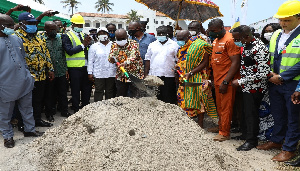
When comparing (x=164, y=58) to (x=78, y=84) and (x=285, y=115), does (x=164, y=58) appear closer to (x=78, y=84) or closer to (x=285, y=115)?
(x=78, y=84)

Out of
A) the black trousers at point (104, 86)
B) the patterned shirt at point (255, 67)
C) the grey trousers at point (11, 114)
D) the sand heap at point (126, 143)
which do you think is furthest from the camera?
the black trousers at point (104, 86)

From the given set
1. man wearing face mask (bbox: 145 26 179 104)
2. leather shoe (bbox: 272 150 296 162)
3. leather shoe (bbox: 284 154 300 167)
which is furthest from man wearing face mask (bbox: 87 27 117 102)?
leather shoe (bbox: 284 154 300 167)

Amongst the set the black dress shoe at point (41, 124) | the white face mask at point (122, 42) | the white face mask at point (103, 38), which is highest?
the white face mask at point (103, 38)

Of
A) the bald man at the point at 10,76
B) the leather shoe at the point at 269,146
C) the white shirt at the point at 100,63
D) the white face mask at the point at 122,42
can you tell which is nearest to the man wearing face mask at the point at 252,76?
the leather shoe at the point at 269,146

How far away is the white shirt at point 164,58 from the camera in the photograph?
441 cm

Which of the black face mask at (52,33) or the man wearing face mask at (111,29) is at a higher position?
the man wearing face mask at (111,29)

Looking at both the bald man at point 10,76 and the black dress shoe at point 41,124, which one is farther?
the black dress shoe at point 41,124

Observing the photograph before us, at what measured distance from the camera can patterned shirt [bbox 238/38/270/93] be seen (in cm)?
329

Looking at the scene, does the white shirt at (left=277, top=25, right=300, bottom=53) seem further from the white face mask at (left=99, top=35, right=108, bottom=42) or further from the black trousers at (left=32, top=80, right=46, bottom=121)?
the black trousers at (left=32, top=80, right=46, bottom=121)

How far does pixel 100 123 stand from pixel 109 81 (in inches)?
94.1

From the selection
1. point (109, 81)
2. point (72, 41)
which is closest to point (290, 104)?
point (109, 81)

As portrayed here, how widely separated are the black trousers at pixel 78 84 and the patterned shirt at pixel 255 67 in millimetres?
3101

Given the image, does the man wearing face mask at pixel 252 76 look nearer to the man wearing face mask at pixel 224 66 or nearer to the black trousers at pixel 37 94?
the man wearing face mask at pixel 224 66

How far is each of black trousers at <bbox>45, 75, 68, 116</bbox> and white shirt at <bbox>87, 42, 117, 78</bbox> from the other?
2.07 feet
